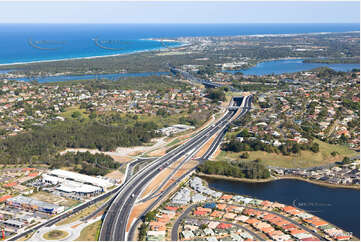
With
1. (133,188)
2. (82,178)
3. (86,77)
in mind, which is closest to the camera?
(133,188)

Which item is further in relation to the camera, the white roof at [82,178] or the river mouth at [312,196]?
the white roof at [82,178]

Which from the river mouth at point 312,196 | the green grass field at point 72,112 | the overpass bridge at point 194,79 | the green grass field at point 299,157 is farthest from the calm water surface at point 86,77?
the river mouth at point 312,196

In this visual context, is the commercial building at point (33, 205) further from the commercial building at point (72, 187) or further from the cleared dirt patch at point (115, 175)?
the cleared dirt patch at point (115, 175)

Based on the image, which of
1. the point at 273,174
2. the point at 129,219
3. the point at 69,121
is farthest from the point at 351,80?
Result: the point at 129,219

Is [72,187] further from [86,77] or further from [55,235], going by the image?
[86,77]

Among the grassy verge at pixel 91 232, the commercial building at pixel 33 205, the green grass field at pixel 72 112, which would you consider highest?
the green grass field at pixel 72 112

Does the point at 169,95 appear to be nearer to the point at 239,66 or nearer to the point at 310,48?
the point at 239,66

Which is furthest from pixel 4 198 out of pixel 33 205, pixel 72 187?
pixel 72 187
